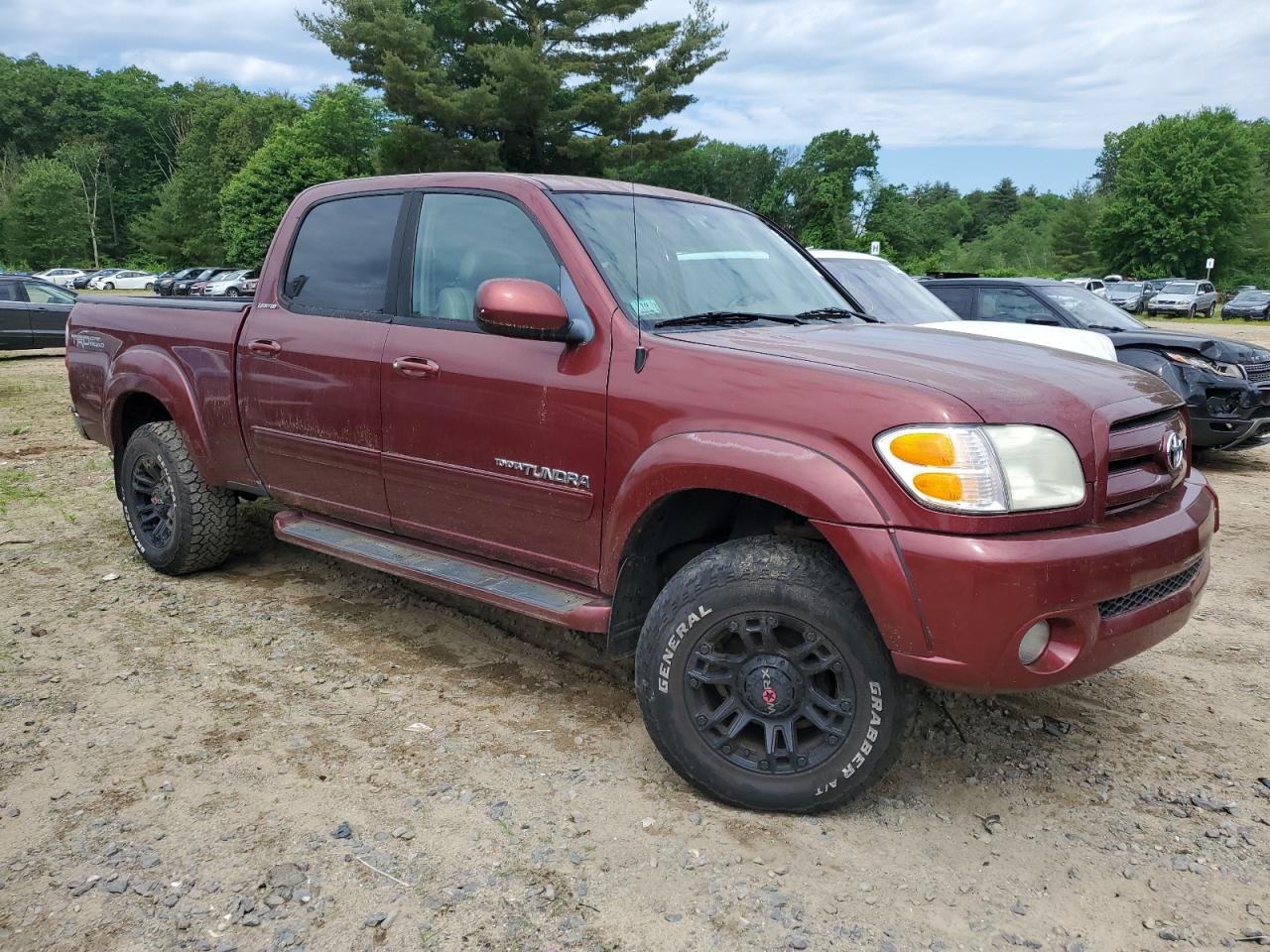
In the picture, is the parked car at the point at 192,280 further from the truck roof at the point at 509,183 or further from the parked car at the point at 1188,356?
the truck roof at the point at 509,183

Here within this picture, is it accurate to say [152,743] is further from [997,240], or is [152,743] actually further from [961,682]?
[997,240]

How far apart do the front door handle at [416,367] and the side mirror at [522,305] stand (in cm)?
50

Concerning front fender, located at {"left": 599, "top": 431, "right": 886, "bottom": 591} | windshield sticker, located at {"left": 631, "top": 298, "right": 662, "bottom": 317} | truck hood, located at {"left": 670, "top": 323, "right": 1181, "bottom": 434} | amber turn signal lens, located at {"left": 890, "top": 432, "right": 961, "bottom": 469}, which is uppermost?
windshield sticker, located at {"left": 631, "top": 298, "right": 662, "bottom": 317}

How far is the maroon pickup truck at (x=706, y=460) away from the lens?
255 centimetres

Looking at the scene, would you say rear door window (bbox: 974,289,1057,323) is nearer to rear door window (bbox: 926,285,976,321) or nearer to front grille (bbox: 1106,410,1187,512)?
rear door window (bbox: 926,285,976,321)

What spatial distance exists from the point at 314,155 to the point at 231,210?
6.60 m

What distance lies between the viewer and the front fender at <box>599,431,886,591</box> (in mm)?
2596

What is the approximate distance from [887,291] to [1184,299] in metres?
35.3

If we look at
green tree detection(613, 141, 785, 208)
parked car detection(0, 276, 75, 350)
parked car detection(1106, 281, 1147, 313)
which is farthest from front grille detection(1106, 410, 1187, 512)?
green tree detection(613, 141, 785, 208)

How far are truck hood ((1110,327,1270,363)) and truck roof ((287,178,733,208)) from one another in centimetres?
555

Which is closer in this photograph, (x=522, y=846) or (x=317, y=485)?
(x=522, y=846)

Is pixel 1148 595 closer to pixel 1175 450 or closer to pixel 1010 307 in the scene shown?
pixel 1175 450

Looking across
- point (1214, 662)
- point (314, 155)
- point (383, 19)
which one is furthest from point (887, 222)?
point (1214, 662)

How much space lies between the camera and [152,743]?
3326 millimetres
